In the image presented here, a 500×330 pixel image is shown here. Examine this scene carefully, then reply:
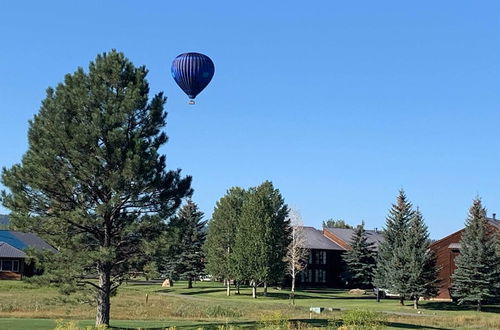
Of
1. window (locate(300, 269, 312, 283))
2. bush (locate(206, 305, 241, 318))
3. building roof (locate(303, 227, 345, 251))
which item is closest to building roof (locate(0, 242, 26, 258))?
window (locate(300, 269, 312, 283))

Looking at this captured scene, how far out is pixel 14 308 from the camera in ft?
147

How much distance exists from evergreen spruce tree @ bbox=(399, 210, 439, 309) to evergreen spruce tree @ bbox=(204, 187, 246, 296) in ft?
70.3

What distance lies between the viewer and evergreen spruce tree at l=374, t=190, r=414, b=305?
2399 inches

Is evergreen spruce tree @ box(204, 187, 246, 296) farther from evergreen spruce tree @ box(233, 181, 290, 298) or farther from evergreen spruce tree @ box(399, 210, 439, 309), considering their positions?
evergreen spruce tree @ box(399, 210, 439, 309)

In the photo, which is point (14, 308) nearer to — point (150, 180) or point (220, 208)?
point (150, 180)

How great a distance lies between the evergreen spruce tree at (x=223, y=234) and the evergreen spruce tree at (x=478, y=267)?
26073mm

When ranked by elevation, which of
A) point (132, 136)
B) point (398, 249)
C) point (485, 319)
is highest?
point (132, 136)

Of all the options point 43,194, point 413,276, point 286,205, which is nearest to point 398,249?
point 413,276

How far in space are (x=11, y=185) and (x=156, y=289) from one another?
50269mm

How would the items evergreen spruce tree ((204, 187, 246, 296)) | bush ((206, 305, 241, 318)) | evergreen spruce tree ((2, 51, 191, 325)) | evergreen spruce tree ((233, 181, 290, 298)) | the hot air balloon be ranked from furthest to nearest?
evergreen spruce tree ((204, 187, 246, 296))
evergreen spruce tree ((233, 181, 290, 298))
bush ((206, 305, 241, 318))
the hot air balloon
evergreen spruce tree ((2, 51, 191, 325))

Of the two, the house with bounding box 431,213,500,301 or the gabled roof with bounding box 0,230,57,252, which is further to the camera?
the gabled roof with bounding box 0,230,57,252

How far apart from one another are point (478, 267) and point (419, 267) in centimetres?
537

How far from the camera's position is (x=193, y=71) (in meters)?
41.1

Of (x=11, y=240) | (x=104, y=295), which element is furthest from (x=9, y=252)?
(x=104, y=295)
